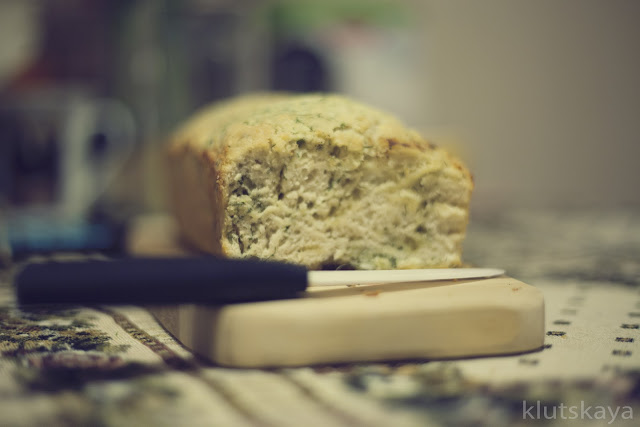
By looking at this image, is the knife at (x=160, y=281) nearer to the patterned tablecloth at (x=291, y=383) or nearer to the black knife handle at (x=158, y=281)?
the black knife handle at (x=158, y=281)

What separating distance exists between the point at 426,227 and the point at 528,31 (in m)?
4.66

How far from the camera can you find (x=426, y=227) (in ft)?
4.63

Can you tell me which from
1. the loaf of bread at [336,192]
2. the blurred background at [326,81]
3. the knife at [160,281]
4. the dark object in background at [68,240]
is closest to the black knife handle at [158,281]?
the knife at [160,281]

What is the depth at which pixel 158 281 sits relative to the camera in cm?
99

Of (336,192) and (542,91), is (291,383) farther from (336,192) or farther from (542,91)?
(542,91)

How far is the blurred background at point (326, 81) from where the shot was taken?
3104 mm

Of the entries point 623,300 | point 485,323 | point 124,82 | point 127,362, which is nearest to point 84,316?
point 127,362

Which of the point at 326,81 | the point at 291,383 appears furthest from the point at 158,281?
the point at 326,81

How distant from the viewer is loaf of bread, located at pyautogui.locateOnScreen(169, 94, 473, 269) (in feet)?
4.36

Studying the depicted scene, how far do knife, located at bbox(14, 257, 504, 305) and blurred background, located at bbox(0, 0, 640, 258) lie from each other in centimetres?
123

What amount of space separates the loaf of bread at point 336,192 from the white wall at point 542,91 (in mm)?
4173

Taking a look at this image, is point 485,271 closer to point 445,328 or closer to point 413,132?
point 445,328

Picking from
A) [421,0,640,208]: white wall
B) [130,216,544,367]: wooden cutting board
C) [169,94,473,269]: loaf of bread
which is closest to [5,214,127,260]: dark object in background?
[169,94,473,269]: loaf of bread

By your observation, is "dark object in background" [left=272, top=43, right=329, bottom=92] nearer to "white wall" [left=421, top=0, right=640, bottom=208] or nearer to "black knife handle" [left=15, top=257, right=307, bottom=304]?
"white wall" [left=421, top=0, right=640, bottom=208]
